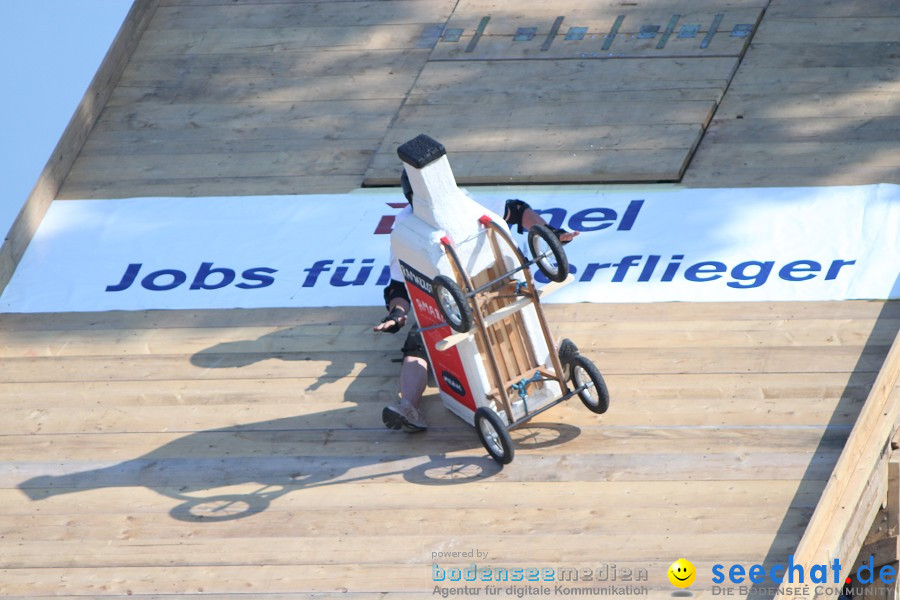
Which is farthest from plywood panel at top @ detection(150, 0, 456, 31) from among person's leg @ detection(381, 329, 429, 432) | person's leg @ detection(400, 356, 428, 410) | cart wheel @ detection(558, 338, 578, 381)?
cart wheel @ detection(558, 338, 578, 381)

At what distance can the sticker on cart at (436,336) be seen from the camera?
6340 millimetres

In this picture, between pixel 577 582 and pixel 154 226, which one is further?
pixel 154 226

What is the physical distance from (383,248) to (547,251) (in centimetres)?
160

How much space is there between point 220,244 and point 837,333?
3254mm

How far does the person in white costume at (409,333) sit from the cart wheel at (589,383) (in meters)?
0.53

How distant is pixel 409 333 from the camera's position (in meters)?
6.78

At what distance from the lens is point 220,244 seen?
7.95 meters

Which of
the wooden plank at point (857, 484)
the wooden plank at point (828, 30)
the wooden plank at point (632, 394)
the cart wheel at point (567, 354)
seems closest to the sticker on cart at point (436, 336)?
the wooden plank at point (632, 394)

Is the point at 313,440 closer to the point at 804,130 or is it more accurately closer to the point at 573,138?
the point at 573,138

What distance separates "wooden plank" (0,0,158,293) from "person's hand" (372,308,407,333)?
261cm

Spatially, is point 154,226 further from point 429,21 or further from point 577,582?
point 577,582

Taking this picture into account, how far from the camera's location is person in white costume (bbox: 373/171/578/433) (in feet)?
21.0

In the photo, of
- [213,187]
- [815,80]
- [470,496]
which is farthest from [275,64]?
[470,496]

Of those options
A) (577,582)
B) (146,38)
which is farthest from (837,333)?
(146,38)
